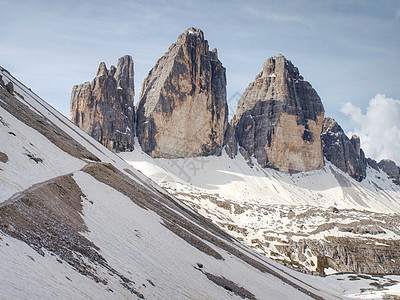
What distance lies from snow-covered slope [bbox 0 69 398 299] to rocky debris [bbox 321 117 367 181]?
506 ft

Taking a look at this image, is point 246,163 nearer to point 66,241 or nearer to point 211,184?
point 211,184

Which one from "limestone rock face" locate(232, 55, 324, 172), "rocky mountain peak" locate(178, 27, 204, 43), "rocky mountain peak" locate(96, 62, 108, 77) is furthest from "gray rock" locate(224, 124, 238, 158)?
"rocky mountain peak" locate(96, 62, 108, 77)

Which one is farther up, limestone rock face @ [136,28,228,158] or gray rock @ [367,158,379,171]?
gray rock @ [367,158,379,171]

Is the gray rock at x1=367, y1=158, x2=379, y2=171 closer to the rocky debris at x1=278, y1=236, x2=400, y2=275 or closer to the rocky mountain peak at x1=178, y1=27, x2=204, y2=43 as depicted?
the rocky mountain peak at x1=178, y1=27, x2=204, y2=43

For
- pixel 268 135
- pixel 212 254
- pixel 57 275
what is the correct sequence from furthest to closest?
pixel 268 135 < pixel 212 254 < pixel 57 275

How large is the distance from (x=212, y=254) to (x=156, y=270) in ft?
27.6

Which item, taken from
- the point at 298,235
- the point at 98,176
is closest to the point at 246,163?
the point at 298,235

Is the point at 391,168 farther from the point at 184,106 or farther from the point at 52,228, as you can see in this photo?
the point at 52,228

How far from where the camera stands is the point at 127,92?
439 ft

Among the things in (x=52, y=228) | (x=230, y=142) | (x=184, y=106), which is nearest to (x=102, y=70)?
(x=184, y=106)

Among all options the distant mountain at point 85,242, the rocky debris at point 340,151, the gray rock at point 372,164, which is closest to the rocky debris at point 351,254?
the distant mountain at point 85,242

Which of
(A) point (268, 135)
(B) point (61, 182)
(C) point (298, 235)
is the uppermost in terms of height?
(A) point (268, 135)

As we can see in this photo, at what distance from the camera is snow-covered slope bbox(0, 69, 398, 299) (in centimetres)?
866

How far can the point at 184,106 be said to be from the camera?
5231 inches
